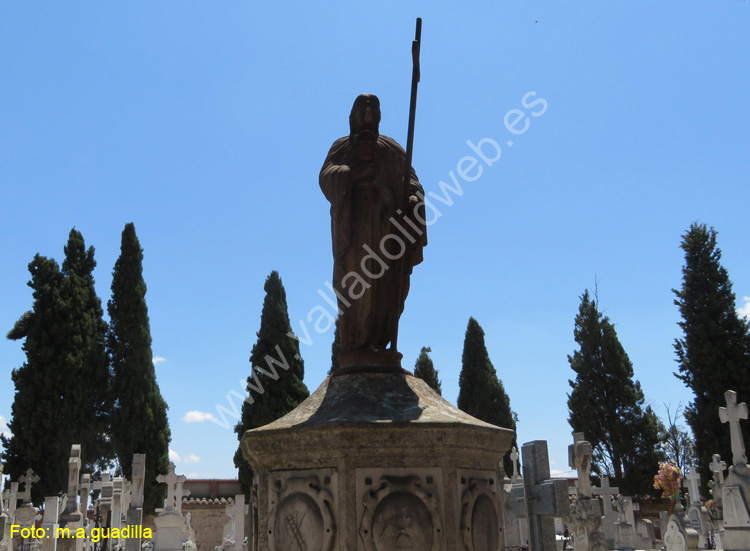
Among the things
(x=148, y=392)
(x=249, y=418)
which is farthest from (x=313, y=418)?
(x=148, y=392)

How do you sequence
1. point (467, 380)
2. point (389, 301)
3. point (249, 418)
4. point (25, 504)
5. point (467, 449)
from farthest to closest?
point (467, 380) < point (249, 418) < point (25, 504) < point (389, 301) < point (467, 449)

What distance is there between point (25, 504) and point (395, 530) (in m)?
21.5

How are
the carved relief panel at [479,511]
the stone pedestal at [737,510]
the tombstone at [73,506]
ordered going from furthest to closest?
1. the tombstone at [73,506]
2. the stone pedestal at [737,510]
3. the carved relief panel at [479,511]

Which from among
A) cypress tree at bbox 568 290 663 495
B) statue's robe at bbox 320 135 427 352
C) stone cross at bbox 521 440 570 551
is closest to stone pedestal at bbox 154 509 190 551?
stone cross at bbox 521 440 570 551

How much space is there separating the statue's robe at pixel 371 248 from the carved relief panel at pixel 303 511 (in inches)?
38.7

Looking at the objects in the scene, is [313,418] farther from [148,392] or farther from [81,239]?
[81,239]

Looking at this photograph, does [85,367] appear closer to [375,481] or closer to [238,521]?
[238,521]

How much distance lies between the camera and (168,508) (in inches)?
613

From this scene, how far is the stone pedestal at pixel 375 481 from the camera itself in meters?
3.27

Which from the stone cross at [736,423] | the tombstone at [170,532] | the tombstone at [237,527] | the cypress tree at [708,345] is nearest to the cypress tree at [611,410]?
the cypress tree at [708,345]

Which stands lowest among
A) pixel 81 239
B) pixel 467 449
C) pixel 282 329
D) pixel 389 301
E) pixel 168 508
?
pixel 168 508

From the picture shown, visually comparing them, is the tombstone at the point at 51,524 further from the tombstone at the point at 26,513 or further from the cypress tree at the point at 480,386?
the cypress tree at the point at 480,386

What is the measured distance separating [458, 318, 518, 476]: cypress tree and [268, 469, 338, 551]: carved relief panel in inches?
1037

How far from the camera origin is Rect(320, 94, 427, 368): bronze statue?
4.16 m
